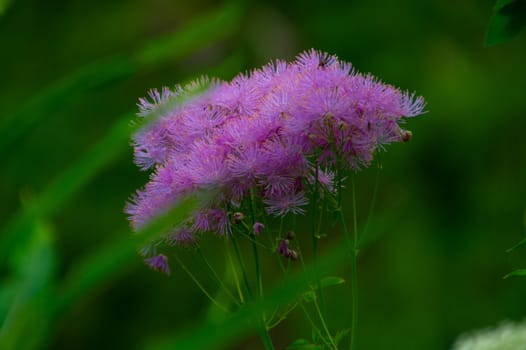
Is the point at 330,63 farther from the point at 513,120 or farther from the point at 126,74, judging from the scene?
the point at 513,120

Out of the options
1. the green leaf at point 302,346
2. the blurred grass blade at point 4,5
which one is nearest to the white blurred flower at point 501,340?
the green leaf at point 302,346

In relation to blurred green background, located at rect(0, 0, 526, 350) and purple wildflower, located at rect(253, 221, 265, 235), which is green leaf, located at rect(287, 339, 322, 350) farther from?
blurred green background, located at rect(0, 0, 526, 350)

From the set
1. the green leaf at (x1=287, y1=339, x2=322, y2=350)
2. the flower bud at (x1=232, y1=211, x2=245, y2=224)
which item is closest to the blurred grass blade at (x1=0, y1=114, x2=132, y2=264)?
the flower bud at (x1=232, y1=211, x2=245, y2=224)

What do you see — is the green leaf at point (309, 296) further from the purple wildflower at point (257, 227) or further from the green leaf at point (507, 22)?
the green leaf at point (507, 22)

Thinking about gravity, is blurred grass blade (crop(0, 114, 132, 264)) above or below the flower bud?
above

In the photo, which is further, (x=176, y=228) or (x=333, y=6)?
(x=333, y=6)

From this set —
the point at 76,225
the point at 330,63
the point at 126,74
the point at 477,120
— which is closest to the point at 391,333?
the point at 477,120
